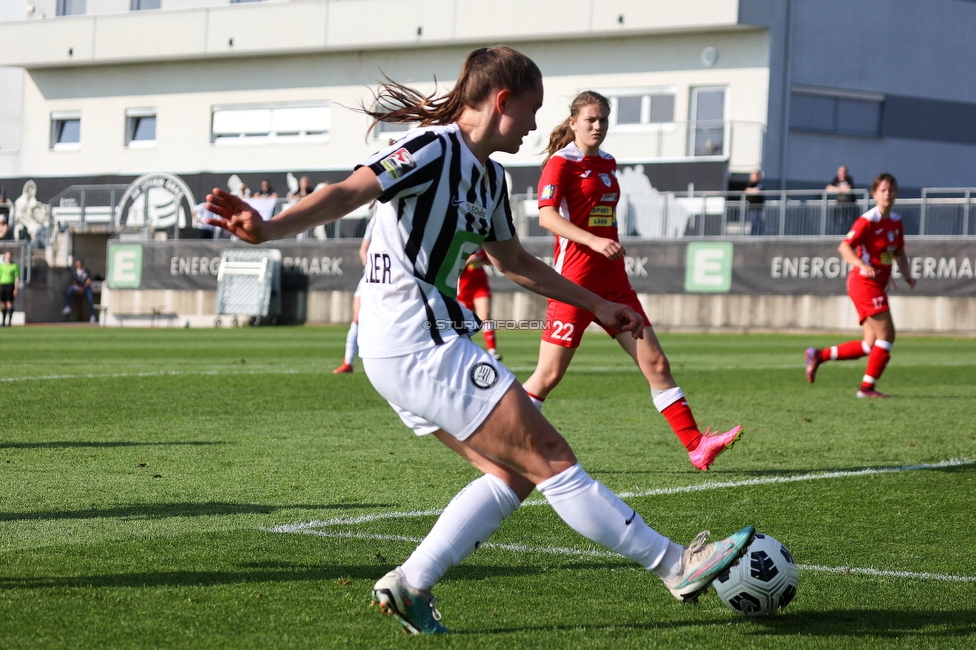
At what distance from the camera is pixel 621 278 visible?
7.20 metres

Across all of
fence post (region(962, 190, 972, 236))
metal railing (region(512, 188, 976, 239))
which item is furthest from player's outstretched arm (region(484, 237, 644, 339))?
fence post (region(962, 190, 972, 236))

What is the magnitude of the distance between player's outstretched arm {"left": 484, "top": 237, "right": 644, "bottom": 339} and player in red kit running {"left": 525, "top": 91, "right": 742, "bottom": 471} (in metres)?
2.61

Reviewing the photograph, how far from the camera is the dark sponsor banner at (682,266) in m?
24.0

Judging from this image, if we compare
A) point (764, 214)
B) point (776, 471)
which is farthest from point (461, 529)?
point (764, 214)

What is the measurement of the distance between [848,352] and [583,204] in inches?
226

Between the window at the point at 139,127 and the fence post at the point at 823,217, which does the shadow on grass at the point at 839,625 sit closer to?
the fence post at the point at 823,217

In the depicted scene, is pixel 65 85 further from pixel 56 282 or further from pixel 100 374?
pixel 100 374

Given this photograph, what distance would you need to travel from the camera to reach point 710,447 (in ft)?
21.3

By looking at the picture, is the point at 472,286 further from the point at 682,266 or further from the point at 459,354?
the point at 682,266

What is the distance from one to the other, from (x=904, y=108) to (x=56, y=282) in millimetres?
25920

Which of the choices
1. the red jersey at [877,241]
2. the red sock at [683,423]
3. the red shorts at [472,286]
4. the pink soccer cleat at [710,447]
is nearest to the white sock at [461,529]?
the pink soccer cleat at [710,447]

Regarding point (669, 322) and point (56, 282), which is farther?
point (56, 282)

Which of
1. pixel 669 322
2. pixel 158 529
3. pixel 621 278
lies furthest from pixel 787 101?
pixel 158 529

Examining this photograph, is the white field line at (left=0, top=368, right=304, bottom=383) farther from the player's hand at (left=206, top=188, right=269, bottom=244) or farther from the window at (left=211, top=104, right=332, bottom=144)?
the window at (left=211, top=104, right=332, bottom=144)
